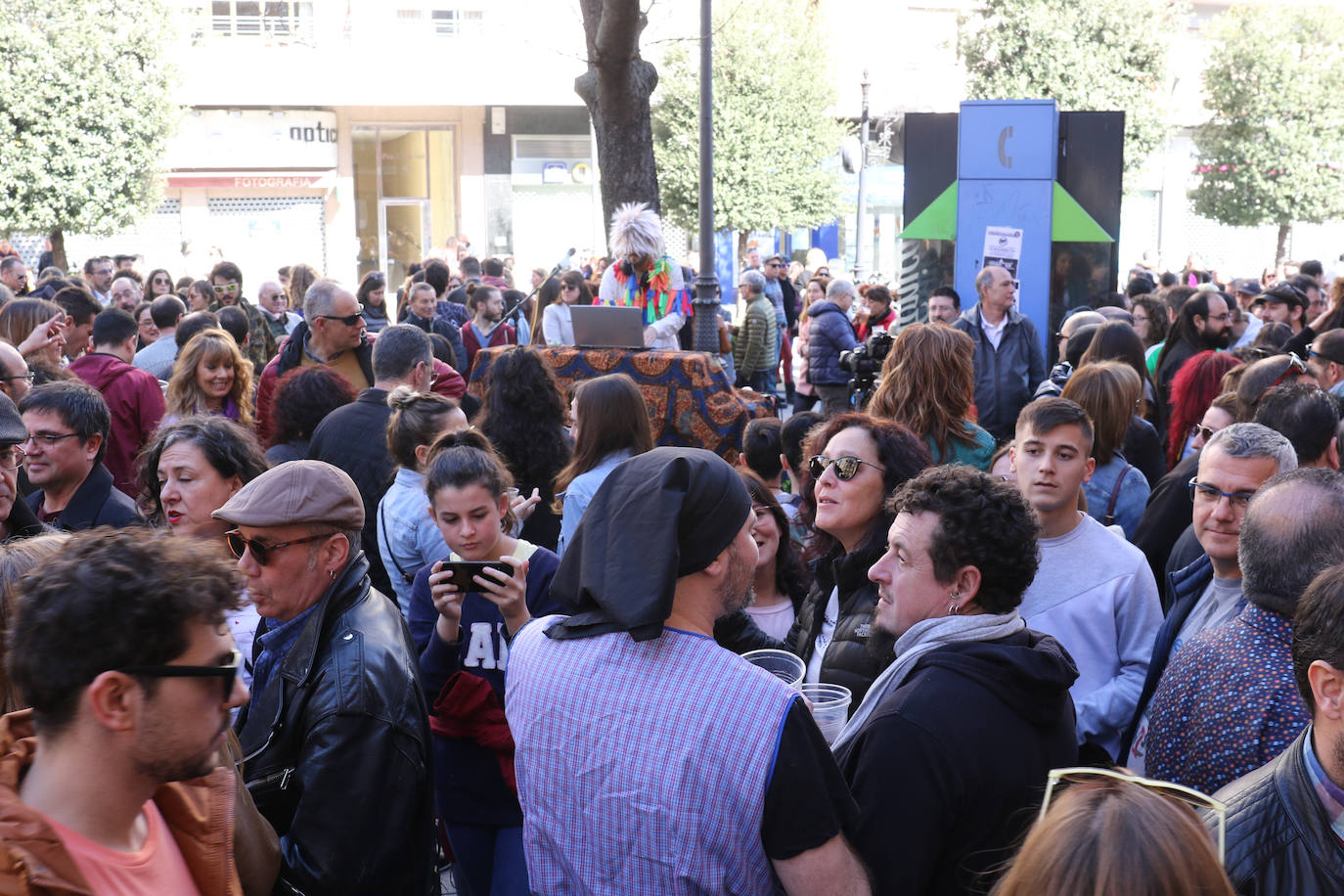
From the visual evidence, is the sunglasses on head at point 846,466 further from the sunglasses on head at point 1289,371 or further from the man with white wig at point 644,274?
the man with white wig at point 644,274

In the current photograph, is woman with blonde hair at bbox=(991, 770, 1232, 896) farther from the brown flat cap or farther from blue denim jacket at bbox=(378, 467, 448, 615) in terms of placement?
blue denim jacket at bbox=(378, 467, 448, 615)

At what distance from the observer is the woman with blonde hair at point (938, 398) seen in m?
5.41

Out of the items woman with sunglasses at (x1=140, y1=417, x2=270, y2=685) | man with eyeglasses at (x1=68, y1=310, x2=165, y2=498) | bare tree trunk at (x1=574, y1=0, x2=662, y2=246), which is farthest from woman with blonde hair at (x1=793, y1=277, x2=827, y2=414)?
woman with sunglasses at (x1=140, y1=417, x2=270, y2=685)

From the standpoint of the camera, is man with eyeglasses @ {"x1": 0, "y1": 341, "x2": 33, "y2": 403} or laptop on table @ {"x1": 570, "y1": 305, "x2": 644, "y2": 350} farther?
laptop on table @ {"x1": 570, "y1": 305, "x2": 644, "y2": 350}

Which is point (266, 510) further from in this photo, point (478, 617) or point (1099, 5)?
point (1099, 5)

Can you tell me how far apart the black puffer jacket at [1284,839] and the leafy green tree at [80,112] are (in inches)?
803

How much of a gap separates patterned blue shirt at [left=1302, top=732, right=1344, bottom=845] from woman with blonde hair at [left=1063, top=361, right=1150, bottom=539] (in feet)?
9.37

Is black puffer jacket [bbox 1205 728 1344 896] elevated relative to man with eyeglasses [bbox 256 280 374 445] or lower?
lower

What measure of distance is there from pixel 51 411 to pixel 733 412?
4.43 metres

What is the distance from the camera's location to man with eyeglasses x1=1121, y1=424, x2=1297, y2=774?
3.37 metres

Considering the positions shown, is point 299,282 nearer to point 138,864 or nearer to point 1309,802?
point 138,864

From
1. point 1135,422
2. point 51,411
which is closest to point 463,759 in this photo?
point 51,411

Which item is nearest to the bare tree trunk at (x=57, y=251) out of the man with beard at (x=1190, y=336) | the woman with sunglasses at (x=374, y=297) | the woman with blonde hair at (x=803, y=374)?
the woman with sunglasses at (x=374, y=297)

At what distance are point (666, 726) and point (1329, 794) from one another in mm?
1135
